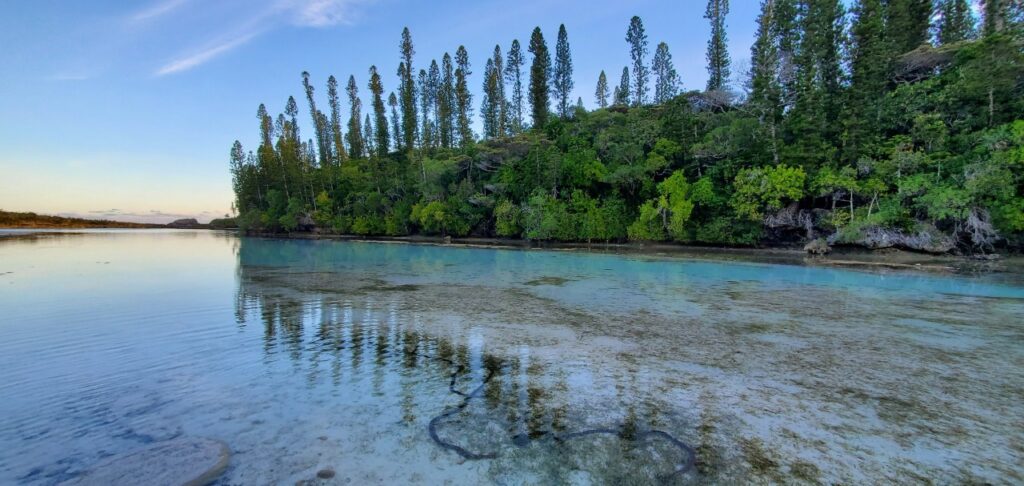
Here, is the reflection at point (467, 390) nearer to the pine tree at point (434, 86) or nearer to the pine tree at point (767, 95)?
the pine tree at point (767, 95)

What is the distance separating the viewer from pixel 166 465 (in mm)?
3270

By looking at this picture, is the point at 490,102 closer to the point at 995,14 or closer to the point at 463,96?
the point at 463,96

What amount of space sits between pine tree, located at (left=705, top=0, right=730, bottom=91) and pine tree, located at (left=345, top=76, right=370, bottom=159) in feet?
168

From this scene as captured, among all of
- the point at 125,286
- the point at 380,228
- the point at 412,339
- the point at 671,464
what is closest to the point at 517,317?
the point at 412,339

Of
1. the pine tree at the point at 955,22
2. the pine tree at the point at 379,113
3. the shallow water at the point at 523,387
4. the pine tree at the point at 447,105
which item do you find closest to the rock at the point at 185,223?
the pine tree at the point at 379,113

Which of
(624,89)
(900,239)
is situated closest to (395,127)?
(624,89)

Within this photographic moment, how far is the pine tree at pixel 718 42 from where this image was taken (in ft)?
146

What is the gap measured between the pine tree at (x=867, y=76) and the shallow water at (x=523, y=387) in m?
17.8

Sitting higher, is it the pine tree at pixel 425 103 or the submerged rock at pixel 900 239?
the pine tree at pixel 425 103

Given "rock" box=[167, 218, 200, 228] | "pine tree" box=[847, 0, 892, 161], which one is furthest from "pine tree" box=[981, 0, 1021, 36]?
"rock" box=[167, 218, 200, 228]

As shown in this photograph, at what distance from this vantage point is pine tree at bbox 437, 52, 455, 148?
59125 millimetres

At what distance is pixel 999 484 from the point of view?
9.83 feet

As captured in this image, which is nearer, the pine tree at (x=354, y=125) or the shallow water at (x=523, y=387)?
the shallow water at (x=523, y=387)

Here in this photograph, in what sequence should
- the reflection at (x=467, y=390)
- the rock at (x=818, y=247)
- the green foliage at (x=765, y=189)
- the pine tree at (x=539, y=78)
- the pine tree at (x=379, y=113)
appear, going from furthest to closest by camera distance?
the pine tree at (x=379, y=113), the pine tree at (x=539, y=78), the green foliage at (x=765, y=189), the rock at (x=818, y=247), the reflection at (x=467, y=390)
